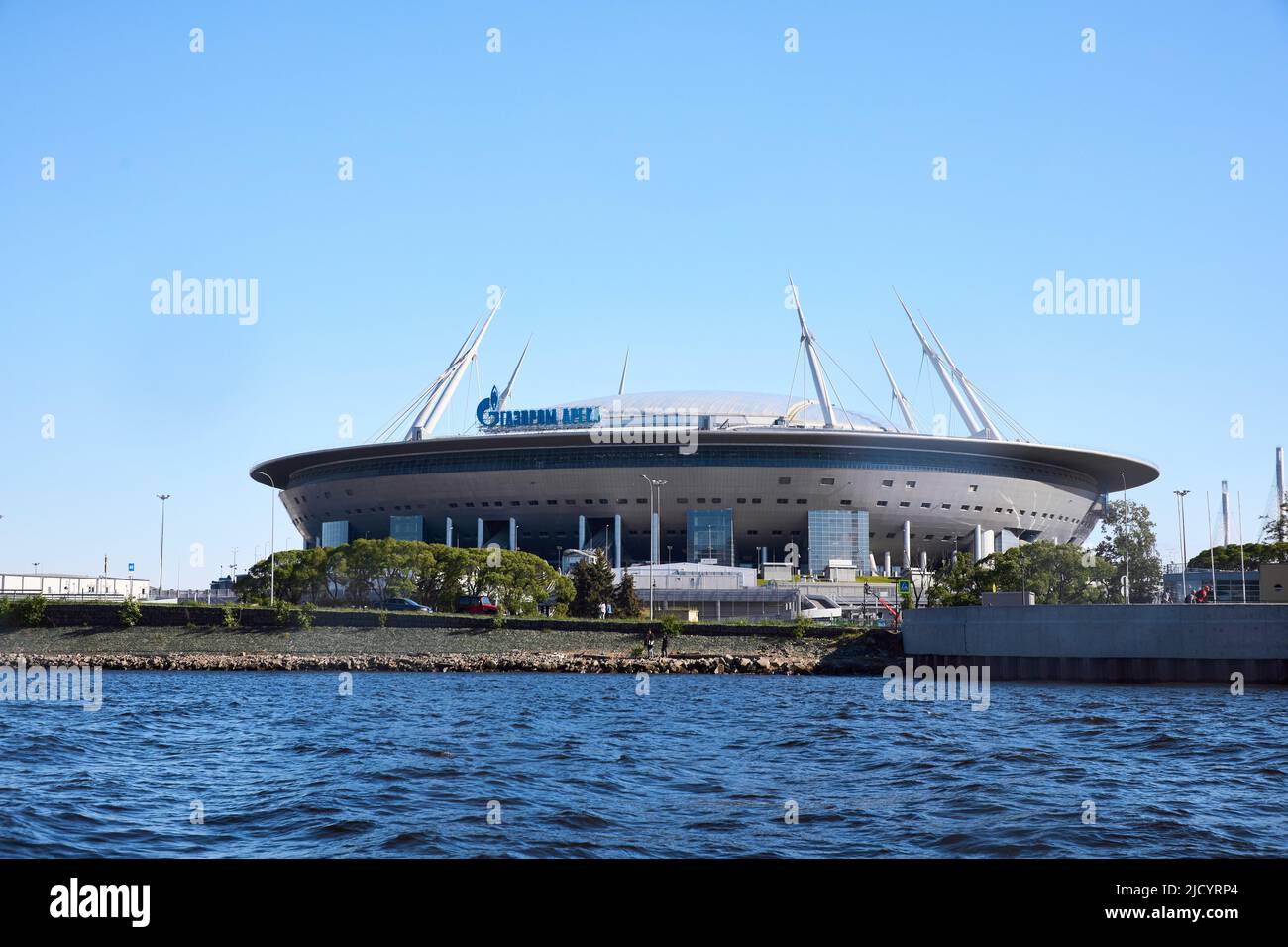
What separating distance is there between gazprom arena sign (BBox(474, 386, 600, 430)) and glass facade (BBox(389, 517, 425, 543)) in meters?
12.1

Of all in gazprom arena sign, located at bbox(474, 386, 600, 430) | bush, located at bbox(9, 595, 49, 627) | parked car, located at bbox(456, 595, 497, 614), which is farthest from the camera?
gazprom arena sign, located at bbox(474, 386, 600, 430)

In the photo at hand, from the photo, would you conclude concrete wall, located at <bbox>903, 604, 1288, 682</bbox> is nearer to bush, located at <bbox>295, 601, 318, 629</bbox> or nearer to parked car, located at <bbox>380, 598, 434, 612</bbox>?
bush, located at <bbox>295, 601, 318, 629</bbox>

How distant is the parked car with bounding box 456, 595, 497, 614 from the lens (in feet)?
255

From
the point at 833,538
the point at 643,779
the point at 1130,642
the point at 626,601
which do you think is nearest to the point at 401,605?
the point at 626,601

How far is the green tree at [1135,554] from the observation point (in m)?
85.4

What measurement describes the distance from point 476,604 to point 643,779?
198 feet

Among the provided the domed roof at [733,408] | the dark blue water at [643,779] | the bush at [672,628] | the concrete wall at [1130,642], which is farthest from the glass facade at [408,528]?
the dark blue water at [643,779]

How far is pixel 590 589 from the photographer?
84250 mm

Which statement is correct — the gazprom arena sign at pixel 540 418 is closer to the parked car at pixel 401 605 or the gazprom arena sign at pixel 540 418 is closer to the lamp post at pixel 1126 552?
the parked car at pixel 401 605

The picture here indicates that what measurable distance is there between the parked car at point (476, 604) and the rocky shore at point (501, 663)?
1291 cm

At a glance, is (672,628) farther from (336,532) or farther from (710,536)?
(336,532)

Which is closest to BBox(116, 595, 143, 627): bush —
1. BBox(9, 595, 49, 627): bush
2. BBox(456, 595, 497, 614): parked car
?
BBox(9, 595, 49, 627): bush
